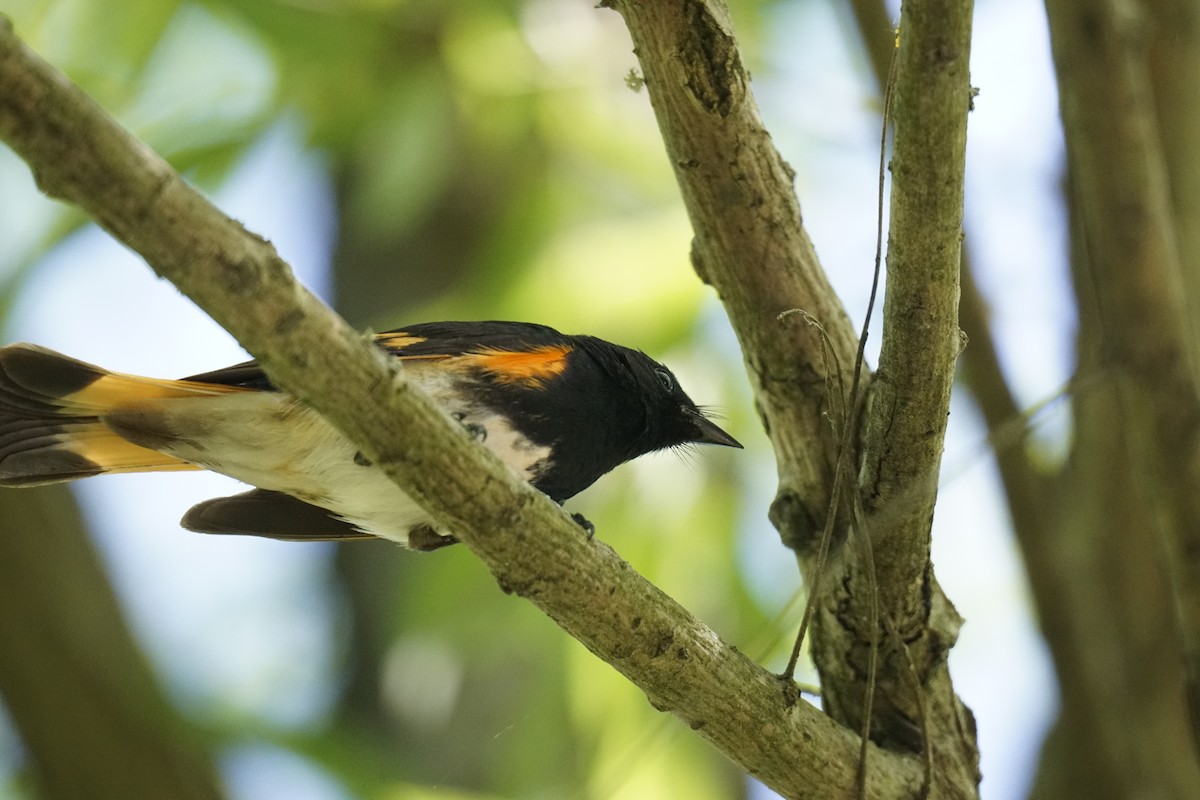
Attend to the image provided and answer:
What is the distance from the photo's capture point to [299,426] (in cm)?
245

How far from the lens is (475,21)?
3.74 m

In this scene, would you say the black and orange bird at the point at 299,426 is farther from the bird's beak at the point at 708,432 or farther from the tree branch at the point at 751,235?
the tree branch at the point at 751,235

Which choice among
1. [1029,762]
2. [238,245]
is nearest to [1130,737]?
[1029,762]

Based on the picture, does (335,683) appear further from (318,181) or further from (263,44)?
(263,44)

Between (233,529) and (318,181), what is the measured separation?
3211 mm

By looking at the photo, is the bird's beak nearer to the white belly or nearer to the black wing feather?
the black wing feather

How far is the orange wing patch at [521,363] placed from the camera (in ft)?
8.39

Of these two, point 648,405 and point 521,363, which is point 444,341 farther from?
point 648,405

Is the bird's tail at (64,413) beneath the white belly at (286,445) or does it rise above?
beneath

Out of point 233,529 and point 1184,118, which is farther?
point 1184,118

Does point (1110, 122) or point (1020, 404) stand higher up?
point (1110, 122)

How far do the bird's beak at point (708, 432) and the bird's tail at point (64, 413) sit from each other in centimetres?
126

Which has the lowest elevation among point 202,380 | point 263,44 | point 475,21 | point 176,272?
point 176,272

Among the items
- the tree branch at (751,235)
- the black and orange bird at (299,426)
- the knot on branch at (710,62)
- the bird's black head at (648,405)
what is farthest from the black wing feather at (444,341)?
the knot on branch at (710,62)
